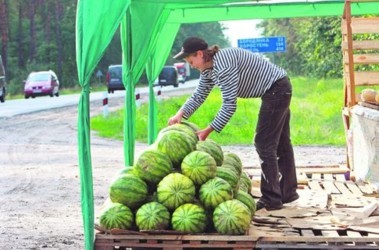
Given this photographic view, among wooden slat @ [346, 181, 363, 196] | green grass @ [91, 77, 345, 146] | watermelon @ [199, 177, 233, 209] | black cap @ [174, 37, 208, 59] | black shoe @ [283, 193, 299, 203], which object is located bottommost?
green grass @ [91, 77, 345, 146]

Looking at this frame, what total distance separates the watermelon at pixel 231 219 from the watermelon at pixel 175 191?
0.97 ft

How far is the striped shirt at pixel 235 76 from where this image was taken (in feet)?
27.5

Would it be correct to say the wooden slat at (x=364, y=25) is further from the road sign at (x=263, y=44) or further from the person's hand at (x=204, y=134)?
the road sign at (x=263, y=44)

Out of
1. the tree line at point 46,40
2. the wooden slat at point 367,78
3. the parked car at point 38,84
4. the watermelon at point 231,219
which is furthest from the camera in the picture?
the tree line at point 46,40

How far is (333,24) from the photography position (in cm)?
4053

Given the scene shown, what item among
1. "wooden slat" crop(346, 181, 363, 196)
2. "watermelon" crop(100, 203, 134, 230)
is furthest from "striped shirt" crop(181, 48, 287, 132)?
"wooden slat" crop(346, 181, 363, 196)

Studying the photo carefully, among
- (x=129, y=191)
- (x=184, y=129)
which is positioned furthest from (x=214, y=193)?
(x=184, y=129)

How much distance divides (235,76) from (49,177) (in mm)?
6936

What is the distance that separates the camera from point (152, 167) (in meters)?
7.69

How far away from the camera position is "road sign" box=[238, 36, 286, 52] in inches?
997

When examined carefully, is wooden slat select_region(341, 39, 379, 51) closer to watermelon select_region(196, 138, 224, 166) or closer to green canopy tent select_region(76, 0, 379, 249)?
green canopy tent select_region(76, 0, 379, 249)

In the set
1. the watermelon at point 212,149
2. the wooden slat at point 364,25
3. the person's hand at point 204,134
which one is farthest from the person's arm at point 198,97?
the wooden slat at point 364,25

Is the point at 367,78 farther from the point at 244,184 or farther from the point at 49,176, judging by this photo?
the point at 49,176

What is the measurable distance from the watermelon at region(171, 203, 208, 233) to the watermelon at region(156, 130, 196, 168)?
0.65 metres
